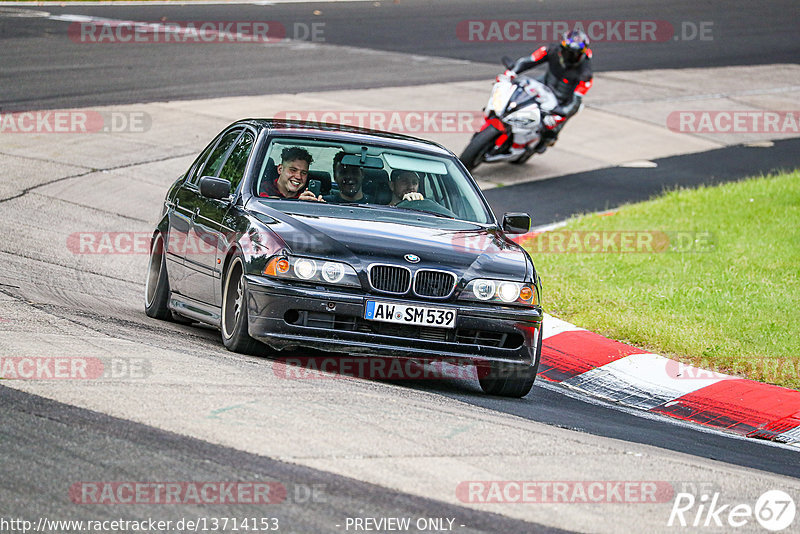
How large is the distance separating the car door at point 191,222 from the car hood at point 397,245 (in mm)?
911

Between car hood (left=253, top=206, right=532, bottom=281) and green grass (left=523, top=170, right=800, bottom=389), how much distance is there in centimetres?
234

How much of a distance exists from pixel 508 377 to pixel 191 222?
2.58 m

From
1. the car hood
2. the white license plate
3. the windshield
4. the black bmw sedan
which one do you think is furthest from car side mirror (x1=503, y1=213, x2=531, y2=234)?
the white license plate

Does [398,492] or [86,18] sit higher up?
[86,18]

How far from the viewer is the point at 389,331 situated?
7180 millimetres

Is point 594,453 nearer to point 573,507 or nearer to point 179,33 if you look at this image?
point 573,507

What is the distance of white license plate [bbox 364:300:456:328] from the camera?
23.4 feet

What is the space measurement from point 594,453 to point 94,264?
22.4 ft

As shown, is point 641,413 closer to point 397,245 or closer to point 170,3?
point 397,245

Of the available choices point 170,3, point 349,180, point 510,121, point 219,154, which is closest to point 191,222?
point 219,154

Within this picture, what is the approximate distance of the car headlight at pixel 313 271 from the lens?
23.4ft

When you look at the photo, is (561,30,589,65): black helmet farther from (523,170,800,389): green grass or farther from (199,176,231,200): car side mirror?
(199,176,231,200): car side mirror

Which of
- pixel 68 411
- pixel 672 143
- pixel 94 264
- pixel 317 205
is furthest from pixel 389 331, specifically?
pixel 672 143

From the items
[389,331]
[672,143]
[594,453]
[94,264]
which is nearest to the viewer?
[594,453]
